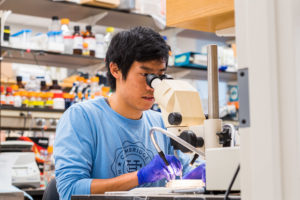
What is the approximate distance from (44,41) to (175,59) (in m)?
1.33

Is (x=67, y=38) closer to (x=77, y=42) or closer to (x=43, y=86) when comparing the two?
(x=77, y=42)

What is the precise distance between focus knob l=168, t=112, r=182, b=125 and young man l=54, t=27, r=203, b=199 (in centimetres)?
44

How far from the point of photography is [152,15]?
4180 millimetres

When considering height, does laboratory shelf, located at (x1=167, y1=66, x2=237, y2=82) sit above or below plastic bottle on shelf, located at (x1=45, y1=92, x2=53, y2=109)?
above

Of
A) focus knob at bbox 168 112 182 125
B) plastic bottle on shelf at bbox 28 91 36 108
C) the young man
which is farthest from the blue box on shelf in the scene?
focus knob at bbox 168 112 182 125

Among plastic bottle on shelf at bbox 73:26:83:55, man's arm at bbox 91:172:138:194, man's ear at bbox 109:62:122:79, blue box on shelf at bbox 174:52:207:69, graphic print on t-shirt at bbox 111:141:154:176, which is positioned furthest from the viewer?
blue box on shelf at bbox 174:52:207:69

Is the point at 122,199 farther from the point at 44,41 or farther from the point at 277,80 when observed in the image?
the point at 44,41

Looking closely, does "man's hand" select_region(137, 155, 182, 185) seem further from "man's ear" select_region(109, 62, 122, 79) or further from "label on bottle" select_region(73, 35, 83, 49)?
"label on bottle" select_region(73, 35, 83, 49)

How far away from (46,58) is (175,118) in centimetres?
291

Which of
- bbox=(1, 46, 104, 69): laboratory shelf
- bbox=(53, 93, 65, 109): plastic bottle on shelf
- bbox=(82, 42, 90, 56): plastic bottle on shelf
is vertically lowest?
bbox=(53, 93, 65, 109): plastic bottle on shelf

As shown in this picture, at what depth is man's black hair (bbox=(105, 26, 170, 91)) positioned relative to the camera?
1.90 meters

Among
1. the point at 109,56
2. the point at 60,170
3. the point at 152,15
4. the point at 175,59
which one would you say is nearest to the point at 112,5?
the point at 152,15

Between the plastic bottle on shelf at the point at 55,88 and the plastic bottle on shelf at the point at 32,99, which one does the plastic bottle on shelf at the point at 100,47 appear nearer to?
the plastic bottle on shelf at the point at 55,88

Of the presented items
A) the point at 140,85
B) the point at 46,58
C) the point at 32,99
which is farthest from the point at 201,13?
the point at 46,58
